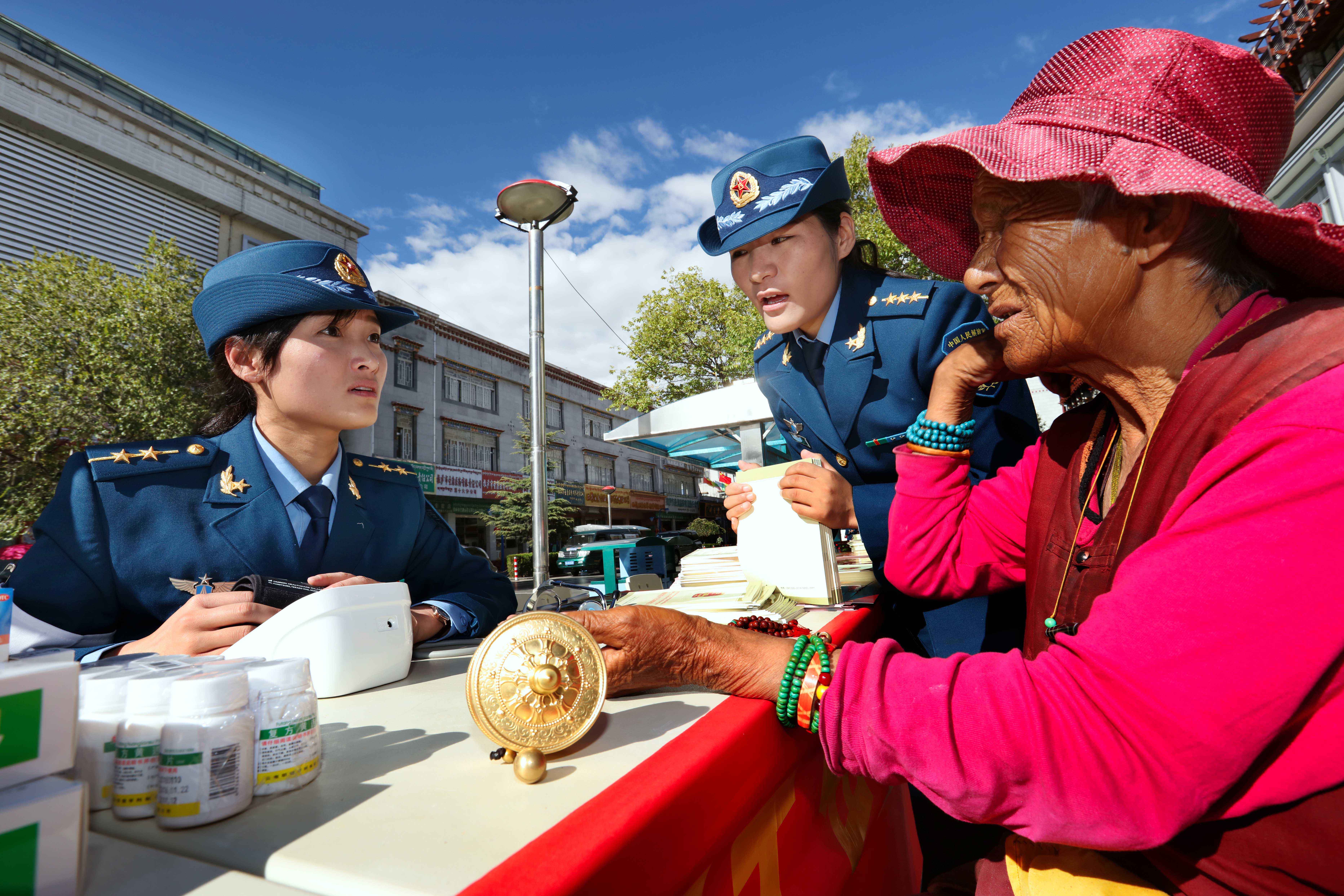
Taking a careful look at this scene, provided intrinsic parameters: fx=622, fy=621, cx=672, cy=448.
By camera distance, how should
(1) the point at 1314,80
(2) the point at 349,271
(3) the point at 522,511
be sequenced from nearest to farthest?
(2) the point at 349,271, (1) the point at 1314,80, (3) the point at 522,511

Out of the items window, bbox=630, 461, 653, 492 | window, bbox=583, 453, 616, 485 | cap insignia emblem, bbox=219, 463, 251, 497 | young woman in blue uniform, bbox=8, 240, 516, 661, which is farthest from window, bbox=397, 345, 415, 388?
cap insignia emblem, bbox=219, 463, 251, 497

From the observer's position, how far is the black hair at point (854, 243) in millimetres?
2180

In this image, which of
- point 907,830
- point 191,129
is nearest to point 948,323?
point 907,830

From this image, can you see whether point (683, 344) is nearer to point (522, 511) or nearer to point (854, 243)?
point (522, 511)

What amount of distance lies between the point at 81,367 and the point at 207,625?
44.9 feet

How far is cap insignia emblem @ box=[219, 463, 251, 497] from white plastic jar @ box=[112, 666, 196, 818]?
107 centimetres

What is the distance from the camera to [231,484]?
5.10 feet

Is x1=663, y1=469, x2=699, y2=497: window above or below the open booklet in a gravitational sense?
above

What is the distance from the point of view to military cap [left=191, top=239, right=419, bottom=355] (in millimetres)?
1618

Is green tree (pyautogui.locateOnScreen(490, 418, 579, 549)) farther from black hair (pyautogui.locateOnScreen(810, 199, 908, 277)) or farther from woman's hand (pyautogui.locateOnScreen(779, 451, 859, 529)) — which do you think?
woman's hand (pyautogui.locateOnScreen(779, 451, 859, 529))

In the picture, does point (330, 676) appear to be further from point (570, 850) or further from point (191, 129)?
point (191, 129)

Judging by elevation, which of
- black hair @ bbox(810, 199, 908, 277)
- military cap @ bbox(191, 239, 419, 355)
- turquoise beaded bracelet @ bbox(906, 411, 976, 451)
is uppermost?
black hair @ bbox(810, 199, 908, 277)

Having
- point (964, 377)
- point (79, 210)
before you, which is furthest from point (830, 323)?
point (79, 210)

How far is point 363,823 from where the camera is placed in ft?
1.97
